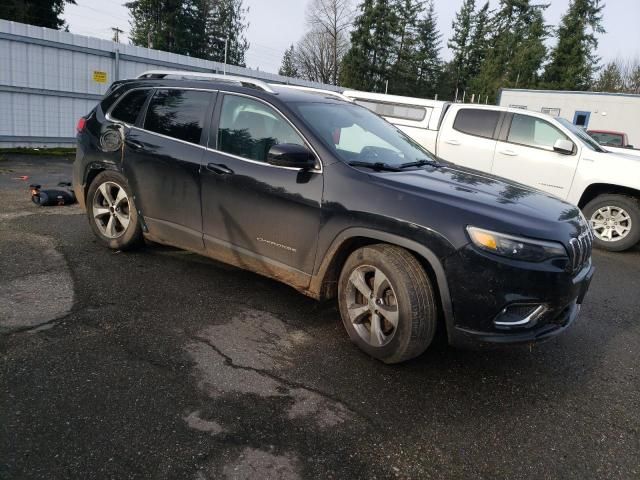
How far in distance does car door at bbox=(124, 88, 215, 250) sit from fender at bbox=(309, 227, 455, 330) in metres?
1.24

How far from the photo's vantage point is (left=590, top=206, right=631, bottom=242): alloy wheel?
262 inches

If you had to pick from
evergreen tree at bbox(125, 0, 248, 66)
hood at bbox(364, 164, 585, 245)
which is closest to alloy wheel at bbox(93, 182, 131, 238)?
hood at bbox(364, 164, 585, 245)

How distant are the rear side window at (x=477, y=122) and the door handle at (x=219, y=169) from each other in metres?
5.56

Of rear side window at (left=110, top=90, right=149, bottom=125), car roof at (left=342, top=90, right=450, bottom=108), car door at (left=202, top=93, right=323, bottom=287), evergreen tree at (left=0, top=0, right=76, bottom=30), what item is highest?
evergreen tree at (left=0, top=0, right=76, bottom=30)

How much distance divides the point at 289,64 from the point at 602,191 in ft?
192

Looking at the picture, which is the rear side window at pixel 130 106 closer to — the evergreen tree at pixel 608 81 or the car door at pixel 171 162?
the car door at pixel 171 162

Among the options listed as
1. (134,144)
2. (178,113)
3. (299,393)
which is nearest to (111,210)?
(134,144)

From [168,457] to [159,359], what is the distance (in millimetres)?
879

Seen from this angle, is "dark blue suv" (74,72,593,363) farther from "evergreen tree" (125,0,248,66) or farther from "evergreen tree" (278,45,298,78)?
"evergreen tree" (278,45,298,78)

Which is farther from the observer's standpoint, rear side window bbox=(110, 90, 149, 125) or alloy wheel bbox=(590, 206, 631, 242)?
alloy wheel bbox=(590, 206, 631, 242)

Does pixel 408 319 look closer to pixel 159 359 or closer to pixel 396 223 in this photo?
pixel 396 223

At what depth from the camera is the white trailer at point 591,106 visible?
2145 centimetres

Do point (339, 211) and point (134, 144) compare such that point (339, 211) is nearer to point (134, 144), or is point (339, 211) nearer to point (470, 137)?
point (134, 144)

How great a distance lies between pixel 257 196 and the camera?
11.3 feet
